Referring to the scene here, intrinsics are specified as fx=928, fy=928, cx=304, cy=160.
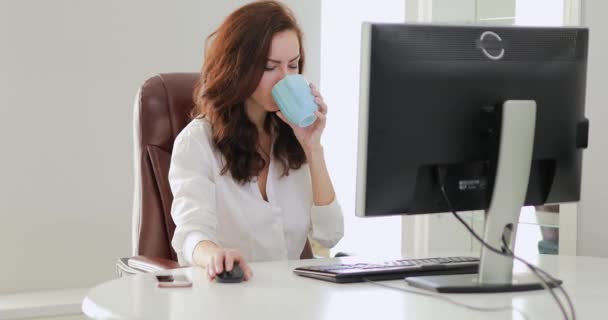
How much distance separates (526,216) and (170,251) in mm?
1135

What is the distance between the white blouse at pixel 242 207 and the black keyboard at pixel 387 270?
0.42 m

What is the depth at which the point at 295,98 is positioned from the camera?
74.9 inches

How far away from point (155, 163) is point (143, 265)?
348 mm

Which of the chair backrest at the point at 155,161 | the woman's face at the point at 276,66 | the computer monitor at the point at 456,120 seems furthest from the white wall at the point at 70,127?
the computer monitor at the point at 456,120

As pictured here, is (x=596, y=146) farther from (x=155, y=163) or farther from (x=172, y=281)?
(x=172, y=281)

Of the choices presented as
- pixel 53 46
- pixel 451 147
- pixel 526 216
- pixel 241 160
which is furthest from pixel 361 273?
pixel 53 46

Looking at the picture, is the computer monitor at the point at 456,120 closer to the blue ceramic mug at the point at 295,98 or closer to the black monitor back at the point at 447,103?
the black monitor back at the point at 447,103

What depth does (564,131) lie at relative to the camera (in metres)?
1.64

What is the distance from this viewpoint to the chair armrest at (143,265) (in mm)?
1997

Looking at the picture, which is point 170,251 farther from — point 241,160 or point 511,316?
point 511,316

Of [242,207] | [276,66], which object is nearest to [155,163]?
[242,207]

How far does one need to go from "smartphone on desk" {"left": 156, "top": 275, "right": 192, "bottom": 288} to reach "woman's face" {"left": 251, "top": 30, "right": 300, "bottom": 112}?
60cm

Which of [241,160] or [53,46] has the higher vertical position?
[53,46]

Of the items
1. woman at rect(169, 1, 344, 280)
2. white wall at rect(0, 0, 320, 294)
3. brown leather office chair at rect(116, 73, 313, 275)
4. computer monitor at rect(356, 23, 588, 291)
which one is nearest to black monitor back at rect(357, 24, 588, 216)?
computer monitor at rect(356, 23, 588, 291)
